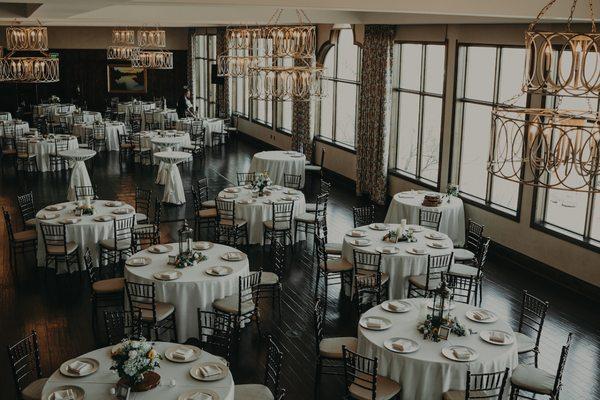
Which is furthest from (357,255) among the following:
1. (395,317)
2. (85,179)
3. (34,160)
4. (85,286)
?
(34,160)

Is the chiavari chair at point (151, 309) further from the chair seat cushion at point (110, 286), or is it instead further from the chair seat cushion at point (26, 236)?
the chair seat cushion at point (26, 236)

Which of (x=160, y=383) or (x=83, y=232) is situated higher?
(x=83, y=232)

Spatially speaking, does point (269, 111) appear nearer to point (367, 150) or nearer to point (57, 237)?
point (367, 150)

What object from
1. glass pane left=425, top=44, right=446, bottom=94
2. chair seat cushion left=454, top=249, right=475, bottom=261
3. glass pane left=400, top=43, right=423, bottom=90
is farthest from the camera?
glass pane left=400, top=43, right=423, bottom=90

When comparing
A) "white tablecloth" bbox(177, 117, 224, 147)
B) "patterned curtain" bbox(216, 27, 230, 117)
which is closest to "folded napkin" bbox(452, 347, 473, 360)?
"white tablecloth" bbox(177, 117, 224, 147)

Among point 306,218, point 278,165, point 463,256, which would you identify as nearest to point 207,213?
point 306,218

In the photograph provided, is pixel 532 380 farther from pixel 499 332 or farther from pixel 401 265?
pixel 401 265

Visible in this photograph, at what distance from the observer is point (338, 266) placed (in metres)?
10.8

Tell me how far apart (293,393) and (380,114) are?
9.76 m

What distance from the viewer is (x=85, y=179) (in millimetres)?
16641

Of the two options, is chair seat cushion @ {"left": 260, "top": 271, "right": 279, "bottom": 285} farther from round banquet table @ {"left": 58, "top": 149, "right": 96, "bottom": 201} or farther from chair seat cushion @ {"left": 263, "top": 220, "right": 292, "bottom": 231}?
round banquet table @ {"left": 58, "top": 149, "right": 96, "bottom": 201}

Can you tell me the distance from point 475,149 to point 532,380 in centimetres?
759

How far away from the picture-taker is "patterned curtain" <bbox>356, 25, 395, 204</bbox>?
53.5ft

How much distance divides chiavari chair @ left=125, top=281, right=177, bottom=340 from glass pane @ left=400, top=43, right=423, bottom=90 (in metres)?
9.04
